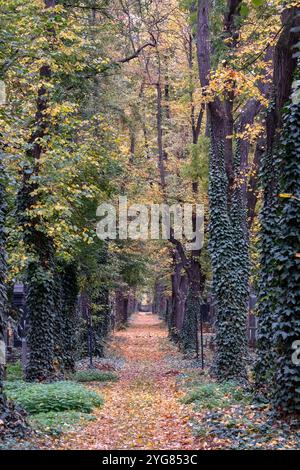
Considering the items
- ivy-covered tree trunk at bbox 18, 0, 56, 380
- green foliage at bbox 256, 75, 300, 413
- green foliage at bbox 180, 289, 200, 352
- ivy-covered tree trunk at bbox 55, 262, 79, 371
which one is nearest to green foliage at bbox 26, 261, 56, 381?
ivy-covered tree trunk at bbox 18, 0, 56, 380

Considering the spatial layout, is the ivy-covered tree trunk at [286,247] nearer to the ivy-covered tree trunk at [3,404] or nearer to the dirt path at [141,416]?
the dirt path at [141,416]

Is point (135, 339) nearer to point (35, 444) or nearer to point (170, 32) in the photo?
point (170, 32)

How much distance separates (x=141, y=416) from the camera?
11.8 metres

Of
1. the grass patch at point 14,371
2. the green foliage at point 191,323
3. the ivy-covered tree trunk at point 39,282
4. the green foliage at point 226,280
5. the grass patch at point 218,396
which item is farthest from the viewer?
the green foliage at point 191,323

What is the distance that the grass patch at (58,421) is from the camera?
8.98m

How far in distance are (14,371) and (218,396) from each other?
9.51 m

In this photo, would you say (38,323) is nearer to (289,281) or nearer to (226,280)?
(226,280)

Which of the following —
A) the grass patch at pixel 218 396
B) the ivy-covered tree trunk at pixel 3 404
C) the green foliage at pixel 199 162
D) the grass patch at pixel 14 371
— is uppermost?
the green foliage at pixel 199 162

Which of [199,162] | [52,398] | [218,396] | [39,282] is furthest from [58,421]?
[199,162]

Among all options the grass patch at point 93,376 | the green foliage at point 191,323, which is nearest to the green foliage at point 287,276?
the grass patch at point 93,376

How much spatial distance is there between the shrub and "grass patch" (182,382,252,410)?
2.37 metres

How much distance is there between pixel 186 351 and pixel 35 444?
1676cm

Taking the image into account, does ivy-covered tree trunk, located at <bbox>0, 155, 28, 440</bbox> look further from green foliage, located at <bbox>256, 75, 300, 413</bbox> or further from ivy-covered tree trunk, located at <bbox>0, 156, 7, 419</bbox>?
green foliage, located at <bbox>256, 75, 300, 413</bbox>

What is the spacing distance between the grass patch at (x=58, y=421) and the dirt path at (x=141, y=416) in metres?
0.21
